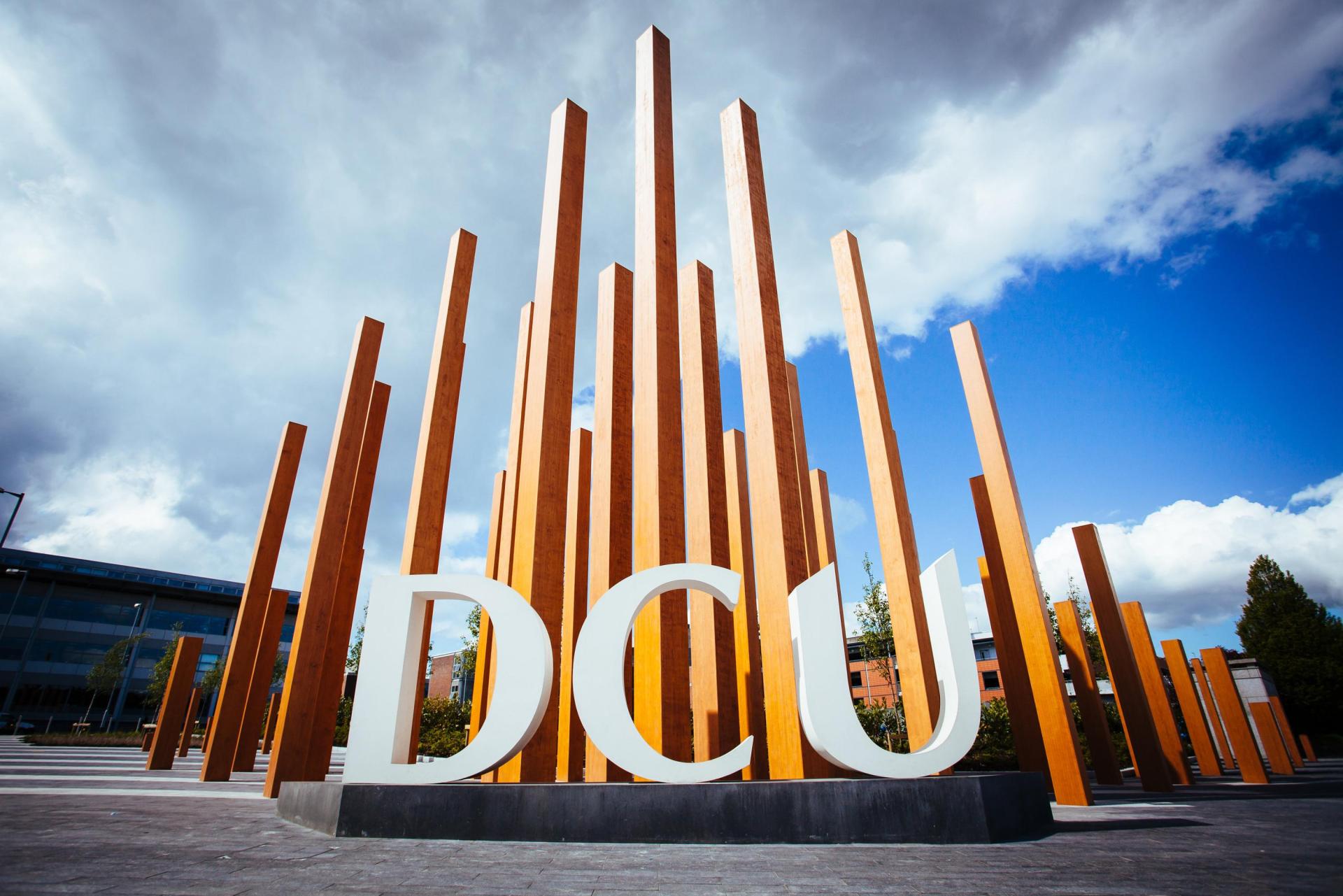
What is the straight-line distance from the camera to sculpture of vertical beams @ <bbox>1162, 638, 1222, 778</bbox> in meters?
12.4

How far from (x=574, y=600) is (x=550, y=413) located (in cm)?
347

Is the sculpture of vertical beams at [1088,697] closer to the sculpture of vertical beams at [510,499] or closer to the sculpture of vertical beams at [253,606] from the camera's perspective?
the sculpture of vertical beams at [510,499]

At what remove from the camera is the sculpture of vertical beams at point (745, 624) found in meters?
8.79

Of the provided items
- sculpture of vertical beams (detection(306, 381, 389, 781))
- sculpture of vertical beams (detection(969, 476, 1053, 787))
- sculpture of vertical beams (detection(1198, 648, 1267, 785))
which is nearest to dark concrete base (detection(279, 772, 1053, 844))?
sculpture of vertical beams (detection(306, 381, 389, 781))

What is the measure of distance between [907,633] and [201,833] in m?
7.12

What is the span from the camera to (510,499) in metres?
10.4

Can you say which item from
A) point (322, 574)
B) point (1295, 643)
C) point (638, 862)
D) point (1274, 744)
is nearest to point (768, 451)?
point (638, 862)

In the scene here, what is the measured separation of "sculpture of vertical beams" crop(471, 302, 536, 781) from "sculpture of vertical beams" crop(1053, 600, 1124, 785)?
352 inches

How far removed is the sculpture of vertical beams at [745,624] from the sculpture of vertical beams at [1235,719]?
901 centimetres

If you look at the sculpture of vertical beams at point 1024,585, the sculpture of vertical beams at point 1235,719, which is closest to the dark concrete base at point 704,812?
the sculpture of vertical beams at point 1024,585

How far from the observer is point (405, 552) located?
7.79 m

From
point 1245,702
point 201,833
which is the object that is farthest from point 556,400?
point 1245,702

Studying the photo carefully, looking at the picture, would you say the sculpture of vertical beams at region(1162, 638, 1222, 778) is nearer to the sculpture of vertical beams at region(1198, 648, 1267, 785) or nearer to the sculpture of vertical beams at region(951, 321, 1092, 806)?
the sculpture of vertical beams at region(1198, 648, 1267, 785)

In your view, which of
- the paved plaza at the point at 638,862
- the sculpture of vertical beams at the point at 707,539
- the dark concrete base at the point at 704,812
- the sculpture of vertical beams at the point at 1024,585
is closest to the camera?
the paved plaza at the point at 638,862
